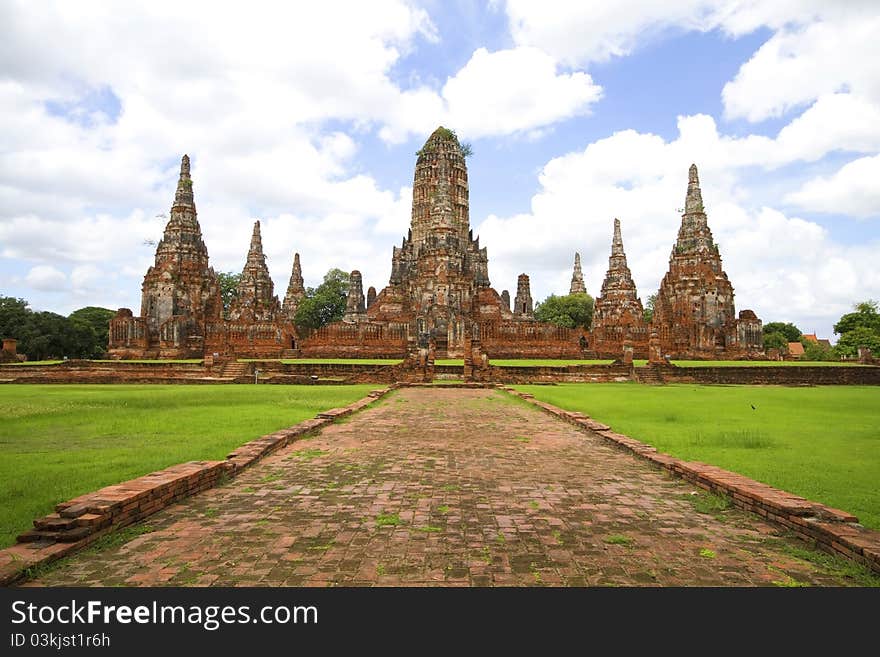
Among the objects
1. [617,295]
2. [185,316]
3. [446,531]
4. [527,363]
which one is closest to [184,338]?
[185,316]

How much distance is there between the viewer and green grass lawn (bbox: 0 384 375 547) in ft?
18.3

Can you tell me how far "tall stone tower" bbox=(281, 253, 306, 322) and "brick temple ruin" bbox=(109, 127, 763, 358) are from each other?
8.98 metres

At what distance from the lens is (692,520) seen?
5090 mm

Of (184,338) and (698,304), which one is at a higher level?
(698,304)

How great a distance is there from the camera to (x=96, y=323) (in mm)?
62625

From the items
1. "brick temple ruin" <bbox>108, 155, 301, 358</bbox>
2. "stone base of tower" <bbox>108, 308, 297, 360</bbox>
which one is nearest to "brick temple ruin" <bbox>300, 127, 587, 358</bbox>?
"stone base of tower" <bbox>108, 308, 297, 360</bbox>

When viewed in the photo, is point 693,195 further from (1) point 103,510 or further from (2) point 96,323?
(2) point 96,323

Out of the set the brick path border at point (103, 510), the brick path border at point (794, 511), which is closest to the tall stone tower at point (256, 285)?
the brick path border at point (103, 510)

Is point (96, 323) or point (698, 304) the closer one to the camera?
point (698, 304)

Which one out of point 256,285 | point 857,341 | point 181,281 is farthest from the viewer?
point 256,285

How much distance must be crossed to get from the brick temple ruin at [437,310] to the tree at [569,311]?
12.9m

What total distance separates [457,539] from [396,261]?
50.6 metres

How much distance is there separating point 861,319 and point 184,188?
61.3m
